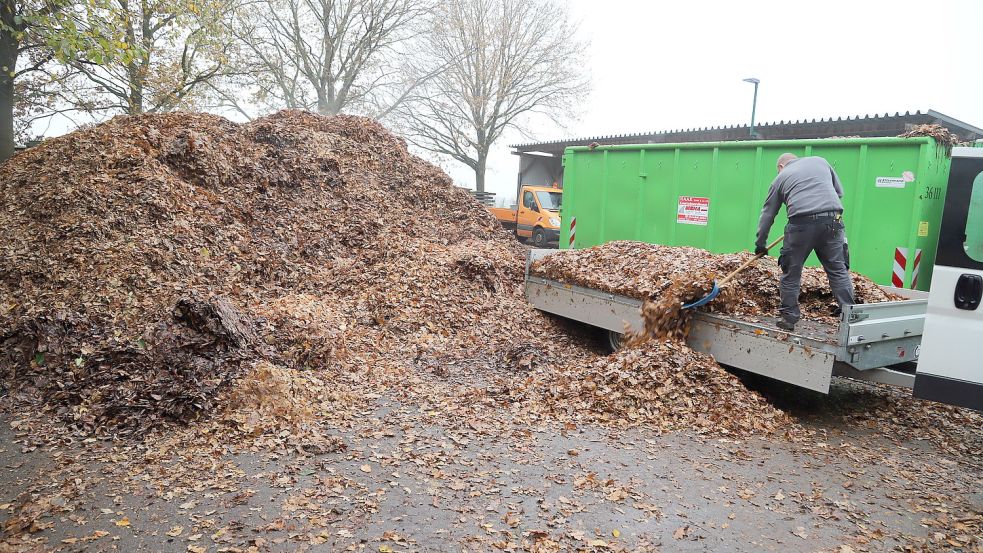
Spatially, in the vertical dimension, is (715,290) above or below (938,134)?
below

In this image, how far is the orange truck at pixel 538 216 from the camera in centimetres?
1802

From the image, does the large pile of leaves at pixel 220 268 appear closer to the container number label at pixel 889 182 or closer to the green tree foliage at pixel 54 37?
the green tree foliage at pixel 54 37

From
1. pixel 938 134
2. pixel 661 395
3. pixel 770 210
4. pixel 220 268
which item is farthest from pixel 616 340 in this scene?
pixel 220 268

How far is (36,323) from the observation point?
19.2 ft

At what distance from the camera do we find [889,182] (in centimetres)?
677

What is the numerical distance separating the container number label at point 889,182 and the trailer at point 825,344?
121 centimetres

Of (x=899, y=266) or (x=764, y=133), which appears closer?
(x=899, y=266)

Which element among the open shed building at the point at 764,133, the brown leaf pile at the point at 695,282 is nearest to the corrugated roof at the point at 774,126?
the open shed building at the point at 764,133

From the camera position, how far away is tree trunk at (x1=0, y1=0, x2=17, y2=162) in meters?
9.53

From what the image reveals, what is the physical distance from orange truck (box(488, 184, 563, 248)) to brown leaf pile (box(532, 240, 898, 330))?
10554mm

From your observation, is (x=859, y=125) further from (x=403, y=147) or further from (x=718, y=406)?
(x=718, y=406)

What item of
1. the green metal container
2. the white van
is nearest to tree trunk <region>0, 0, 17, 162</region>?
the green metal container

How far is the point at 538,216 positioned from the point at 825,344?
13818 mm

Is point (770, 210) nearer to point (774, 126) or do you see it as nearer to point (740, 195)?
point (740, 195)
